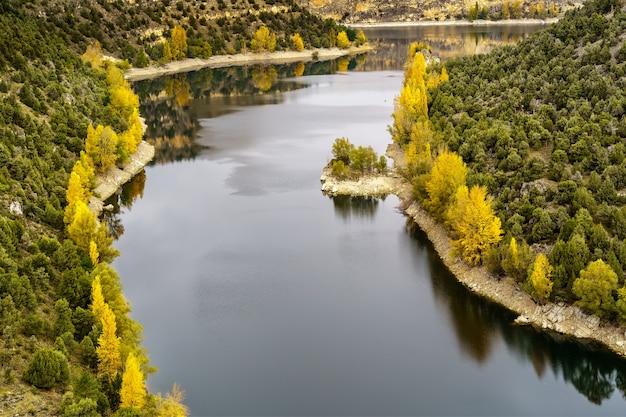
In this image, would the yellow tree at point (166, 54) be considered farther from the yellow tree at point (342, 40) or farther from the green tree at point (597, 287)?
the green tree at point (597, 287)

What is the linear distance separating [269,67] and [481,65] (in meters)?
77.1

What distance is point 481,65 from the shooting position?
94250 millimetres

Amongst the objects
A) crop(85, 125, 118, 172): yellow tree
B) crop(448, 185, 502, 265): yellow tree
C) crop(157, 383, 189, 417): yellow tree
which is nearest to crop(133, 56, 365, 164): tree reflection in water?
crop(85, 125, 118, 172): yellow tree

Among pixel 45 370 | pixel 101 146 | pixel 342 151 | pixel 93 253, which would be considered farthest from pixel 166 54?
pixel 45 370

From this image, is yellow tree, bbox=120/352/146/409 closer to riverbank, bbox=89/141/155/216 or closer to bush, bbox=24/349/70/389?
bush, bbox=24/349/70/389

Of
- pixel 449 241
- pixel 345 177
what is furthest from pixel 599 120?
pixel 345 177

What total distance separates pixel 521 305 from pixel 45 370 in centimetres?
3043

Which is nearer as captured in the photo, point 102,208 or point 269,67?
point 102,208

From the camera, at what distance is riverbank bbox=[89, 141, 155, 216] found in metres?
64.9

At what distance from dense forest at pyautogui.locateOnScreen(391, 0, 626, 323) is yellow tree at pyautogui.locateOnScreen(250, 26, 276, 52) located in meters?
85.2

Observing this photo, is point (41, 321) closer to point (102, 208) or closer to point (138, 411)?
point (138, 411)

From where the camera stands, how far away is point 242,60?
166m

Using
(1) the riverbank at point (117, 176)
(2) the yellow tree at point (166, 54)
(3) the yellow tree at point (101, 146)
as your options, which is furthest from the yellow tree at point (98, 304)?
(2) the yellow tree at point (166, 54)

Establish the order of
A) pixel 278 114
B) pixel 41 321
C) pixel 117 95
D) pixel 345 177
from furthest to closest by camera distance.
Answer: pixel 278 114
pixel 117 95
pixel 345 177
pixel 41 321
